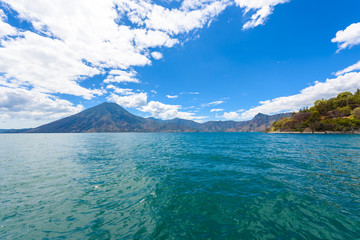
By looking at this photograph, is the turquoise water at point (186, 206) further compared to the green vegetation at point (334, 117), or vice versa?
the green vegetation at point (334, 117)

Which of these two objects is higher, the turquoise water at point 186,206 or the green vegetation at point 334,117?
the green vegetation at point 334,117

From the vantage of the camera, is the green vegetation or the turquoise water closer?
the turquoise water

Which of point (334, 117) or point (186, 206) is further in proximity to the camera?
point (334, 117)

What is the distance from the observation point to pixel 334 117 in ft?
443

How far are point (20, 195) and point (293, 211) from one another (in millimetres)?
23332

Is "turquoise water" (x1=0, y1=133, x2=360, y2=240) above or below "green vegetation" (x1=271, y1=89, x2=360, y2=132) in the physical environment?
below

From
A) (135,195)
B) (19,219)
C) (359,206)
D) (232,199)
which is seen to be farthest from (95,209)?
(359,206)

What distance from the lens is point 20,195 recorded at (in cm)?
1251

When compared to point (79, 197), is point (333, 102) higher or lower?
higher

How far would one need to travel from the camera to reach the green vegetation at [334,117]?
364ft

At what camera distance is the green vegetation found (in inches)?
4363

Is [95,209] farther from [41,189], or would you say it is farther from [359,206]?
[359,206]

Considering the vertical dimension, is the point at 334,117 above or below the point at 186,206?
above

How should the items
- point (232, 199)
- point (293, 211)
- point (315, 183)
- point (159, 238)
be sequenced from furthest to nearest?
point (315, 183) < point (232, 199) < point (293, 211) < point (159, 238)
